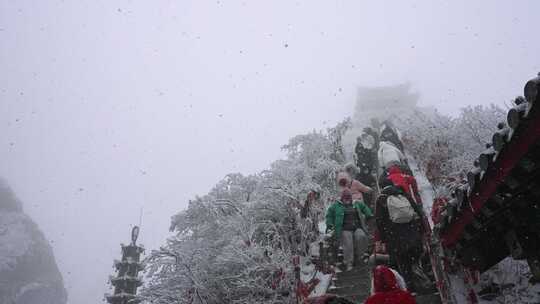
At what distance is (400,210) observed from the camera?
19.7 feet

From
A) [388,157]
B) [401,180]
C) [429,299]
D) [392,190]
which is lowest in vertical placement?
[429,299]

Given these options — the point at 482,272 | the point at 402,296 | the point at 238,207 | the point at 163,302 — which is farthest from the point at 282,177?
the point at 402,296

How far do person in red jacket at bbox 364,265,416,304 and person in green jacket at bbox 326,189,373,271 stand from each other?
142 inches

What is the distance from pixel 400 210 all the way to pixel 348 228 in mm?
1529

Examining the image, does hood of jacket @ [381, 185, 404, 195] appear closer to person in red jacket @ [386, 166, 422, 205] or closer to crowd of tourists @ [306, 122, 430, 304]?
crowd of tourists @ [306, 122, 430, 304]

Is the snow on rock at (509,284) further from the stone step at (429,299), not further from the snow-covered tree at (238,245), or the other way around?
the snow-covered tree at (238,245)

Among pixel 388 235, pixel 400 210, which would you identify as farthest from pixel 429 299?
pixel 400 210

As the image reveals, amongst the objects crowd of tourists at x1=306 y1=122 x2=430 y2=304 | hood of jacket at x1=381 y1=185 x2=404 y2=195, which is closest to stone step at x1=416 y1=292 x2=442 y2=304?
crowd of tourists at x1=306 y1=122 x2=430 y2=304

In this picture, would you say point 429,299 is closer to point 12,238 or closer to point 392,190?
point 392,190

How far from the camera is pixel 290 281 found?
25.0 ft

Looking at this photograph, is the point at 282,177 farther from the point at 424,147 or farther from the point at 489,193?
the point at 424,147

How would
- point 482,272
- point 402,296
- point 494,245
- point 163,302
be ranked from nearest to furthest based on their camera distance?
point 402,296 < point 494,245 < point 482,272 < point 163,302

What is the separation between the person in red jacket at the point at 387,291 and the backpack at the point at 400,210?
252 centimetres

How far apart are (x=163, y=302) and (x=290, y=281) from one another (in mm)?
3239
